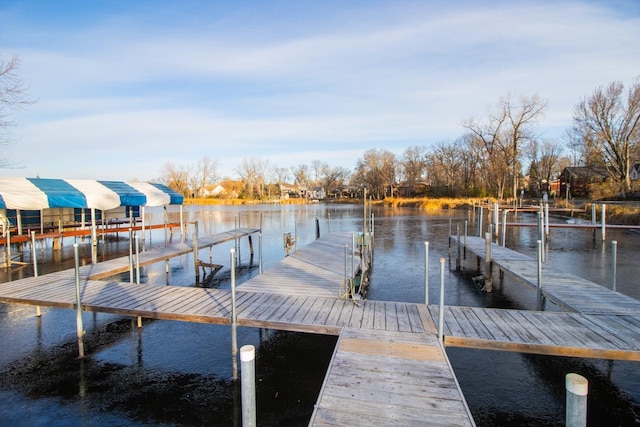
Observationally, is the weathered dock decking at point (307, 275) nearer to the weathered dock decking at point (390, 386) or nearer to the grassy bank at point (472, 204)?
the weathered dock decking at point (390, 386)

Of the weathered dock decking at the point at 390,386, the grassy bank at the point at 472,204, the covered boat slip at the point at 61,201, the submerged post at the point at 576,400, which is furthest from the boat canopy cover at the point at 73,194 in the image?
the grassy bank at the point at 472,204

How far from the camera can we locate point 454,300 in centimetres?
890

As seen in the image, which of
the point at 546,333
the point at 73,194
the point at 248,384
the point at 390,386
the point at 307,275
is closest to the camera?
the point at 248,384

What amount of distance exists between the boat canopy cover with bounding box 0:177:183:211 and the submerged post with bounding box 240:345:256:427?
1386cm

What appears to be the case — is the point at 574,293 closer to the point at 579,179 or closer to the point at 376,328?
the point at 376,328

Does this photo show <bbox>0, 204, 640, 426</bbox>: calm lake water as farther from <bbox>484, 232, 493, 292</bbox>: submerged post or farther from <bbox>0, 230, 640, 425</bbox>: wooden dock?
<bbox>484, 232, 493, 292</bbox>: submerged post

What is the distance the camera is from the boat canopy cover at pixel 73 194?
1293 centimetres

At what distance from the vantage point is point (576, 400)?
220 centimetres

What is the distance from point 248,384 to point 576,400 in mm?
2124

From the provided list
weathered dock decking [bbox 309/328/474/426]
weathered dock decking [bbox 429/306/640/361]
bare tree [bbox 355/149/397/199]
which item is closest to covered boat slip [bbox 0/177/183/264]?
weathered dock decking [bbox 309/328/474/426]

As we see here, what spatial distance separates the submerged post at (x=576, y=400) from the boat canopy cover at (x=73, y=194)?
15.7 metres

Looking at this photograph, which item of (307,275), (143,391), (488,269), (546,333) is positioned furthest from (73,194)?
(546,333)

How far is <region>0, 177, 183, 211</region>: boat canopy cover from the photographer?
12930 millimetres

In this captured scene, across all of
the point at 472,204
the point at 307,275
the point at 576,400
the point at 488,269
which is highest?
the point at 576,400
